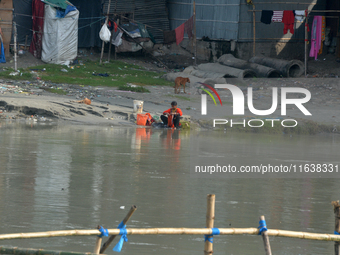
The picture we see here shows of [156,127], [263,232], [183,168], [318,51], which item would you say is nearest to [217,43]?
[318,51]

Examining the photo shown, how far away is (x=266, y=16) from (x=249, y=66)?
2.98m

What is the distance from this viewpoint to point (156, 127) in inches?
572

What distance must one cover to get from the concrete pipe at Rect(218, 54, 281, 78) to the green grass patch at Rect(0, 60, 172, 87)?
11.1ft

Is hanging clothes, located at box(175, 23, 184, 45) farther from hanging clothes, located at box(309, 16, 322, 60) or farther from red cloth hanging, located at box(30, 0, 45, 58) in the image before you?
red cloth hanging, located at box(30, 0, 45, 58)

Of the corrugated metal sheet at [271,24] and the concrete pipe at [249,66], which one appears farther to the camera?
the corrugated metal sheet at [271,24]

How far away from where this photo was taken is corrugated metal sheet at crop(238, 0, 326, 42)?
24.4m

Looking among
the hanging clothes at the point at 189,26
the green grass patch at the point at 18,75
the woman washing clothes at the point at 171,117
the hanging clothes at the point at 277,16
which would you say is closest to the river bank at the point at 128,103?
the green grass patch at the point at 18,75

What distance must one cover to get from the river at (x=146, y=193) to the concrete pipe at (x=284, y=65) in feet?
35.4

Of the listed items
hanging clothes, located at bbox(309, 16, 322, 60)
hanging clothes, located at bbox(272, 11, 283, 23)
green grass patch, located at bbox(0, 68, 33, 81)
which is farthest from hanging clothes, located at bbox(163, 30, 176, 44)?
green grass patch, located at bbox(0, 68, 33, 81)

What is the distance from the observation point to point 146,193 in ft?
21.5

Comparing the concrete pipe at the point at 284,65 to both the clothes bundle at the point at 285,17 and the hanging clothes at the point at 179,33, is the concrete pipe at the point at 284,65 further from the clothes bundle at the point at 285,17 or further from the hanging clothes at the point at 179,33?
the hanging clothes at the point at 179,33

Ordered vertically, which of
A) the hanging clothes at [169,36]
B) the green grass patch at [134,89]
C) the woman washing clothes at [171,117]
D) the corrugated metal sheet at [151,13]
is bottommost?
the woman washing clothes at [171,117]

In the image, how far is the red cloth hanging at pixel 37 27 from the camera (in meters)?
23.2

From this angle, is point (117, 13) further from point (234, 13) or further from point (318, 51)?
point (318, 51)
